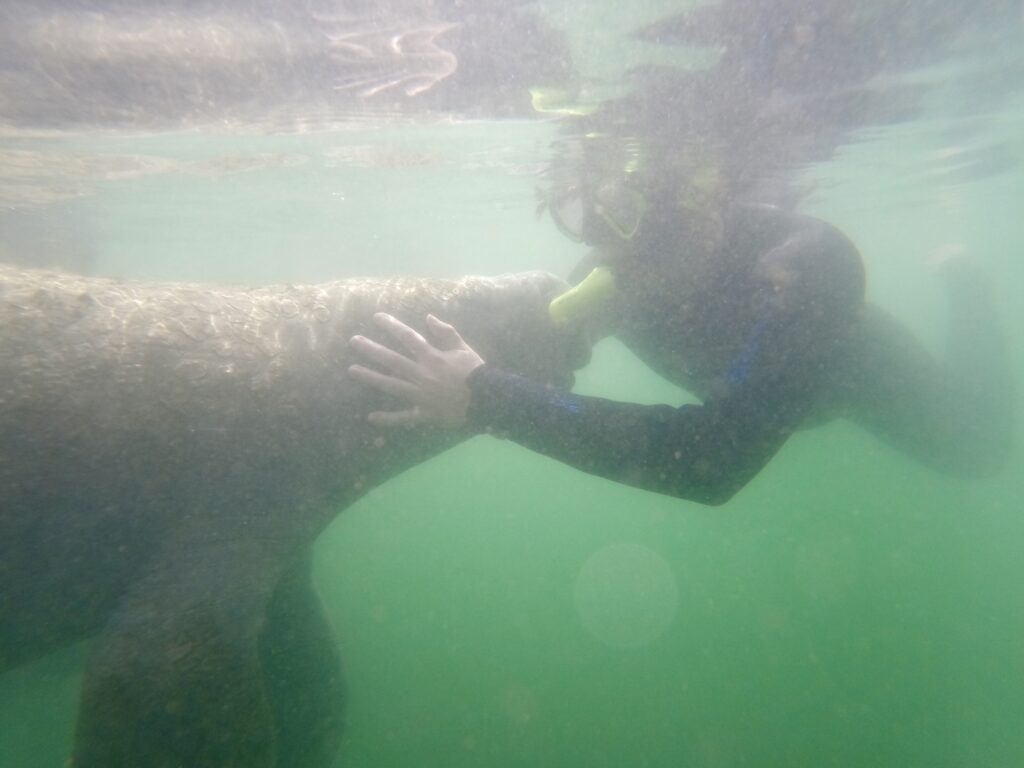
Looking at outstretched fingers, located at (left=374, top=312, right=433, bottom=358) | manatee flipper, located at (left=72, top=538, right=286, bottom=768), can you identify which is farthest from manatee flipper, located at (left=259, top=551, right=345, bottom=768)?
outstretched fingers, located at (left=374, top=312, right=433, bottom=358)

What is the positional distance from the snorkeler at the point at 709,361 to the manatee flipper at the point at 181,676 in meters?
1.17

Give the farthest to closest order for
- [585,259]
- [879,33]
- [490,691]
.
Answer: [490,691] < [879,33] < [585,259]

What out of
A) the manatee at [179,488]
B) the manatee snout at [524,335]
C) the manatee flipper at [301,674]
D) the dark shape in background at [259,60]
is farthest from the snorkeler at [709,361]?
the dark shape in background at [259,60]

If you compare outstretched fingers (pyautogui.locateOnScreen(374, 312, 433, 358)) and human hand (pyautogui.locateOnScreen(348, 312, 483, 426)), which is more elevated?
outstretched fingers (pyautogui.locateOnScreen(374, 312, 433, 358))

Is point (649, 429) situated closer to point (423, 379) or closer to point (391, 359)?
point (423, 379)

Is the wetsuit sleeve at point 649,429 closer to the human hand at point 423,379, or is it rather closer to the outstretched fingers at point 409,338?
the human hand at point 423,379

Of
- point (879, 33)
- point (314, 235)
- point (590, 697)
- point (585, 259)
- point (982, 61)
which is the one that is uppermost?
point (314, 235)

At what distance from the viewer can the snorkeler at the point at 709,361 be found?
10.4 ft

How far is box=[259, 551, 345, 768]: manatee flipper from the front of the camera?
12.8 feet

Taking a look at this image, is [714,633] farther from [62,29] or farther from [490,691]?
[62,29]

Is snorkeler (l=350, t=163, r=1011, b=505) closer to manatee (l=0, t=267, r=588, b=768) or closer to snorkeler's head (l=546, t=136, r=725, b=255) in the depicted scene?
snorkeler's head (l=546, t=136, r=725, b=255)

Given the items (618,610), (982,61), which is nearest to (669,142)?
(982,61)

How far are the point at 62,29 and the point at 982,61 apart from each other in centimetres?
1262

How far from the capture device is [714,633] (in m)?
14.3
